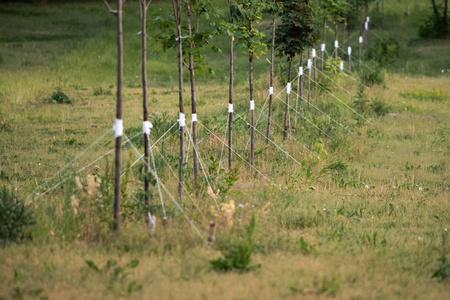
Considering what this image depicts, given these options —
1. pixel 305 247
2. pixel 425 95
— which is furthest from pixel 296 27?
pixel 425 95

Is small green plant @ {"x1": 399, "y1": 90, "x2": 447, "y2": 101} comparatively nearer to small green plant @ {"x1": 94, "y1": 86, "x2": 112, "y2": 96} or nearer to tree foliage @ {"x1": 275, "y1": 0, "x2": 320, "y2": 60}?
tree foliage @ {"x1": 275, "y1": 0, "x2": 320, "y2": 60}

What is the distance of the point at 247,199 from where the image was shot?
7961 millimetres

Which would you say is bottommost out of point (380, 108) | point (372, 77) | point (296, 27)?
point (380, 108)

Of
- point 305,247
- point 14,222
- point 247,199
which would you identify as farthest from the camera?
point 247,199

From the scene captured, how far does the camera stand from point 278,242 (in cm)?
629

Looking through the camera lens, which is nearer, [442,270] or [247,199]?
[442,270]

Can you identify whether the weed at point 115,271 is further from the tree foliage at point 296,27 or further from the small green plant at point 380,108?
the small green plant at point 380,108

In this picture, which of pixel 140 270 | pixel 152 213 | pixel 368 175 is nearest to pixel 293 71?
pixel 368 175

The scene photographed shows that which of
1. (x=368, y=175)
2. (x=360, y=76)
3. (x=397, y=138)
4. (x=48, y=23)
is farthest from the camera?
(x=48, y=23)

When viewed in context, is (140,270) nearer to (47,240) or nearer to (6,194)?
(47,240)

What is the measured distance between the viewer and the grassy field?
5.30m

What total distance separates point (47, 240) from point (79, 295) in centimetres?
138

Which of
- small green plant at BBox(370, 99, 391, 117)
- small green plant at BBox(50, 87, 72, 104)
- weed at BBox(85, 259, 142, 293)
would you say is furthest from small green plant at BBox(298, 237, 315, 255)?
small green plant at BBox(50, 87, 72, 104)

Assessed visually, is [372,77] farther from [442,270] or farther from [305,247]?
[442,270]
